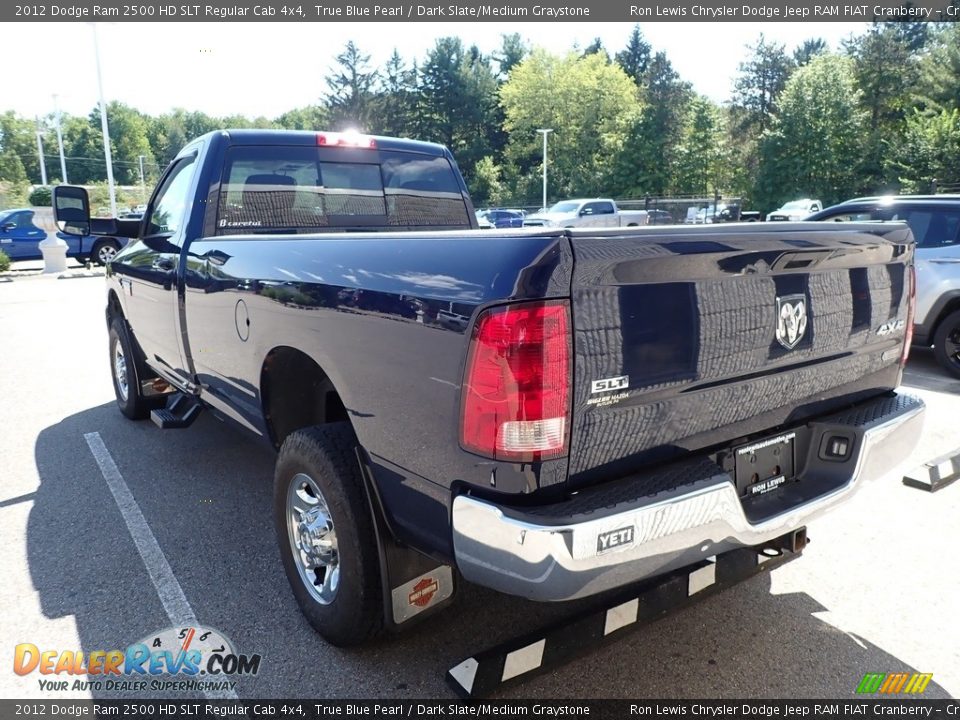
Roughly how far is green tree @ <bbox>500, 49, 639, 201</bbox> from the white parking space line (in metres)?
55.3

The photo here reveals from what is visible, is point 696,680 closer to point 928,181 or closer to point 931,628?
point 931,628

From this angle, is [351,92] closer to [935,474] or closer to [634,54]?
[634,54]

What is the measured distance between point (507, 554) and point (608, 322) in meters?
0.69

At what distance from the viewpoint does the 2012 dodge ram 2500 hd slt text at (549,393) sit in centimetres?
186

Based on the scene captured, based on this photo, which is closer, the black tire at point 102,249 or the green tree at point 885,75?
the black tire at point 102,249

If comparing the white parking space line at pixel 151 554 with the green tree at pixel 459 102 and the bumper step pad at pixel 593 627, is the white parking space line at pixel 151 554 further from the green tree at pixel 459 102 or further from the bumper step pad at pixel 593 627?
the green tree at pixel 459 102

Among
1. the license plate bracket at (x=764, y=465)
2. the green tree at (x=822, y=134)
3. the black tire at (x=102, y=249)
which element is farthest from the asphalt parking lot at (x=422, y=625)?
the green tree at (x=822, y=134)

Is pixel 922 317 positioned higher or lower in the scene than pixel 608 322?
lower

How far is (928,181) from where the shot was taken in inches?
1393

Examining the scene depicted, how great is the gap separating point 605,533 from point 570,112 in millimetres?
62639

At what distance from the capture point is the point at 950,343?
720 cm

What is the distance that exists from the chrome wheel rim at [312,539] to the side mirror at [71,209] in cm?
305

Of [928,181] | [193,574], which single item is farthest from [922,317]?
[928,181]

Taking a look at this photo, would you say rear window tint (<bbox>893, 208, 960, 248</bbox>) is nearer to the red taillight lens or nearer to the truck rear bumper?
the truck rear bumper
